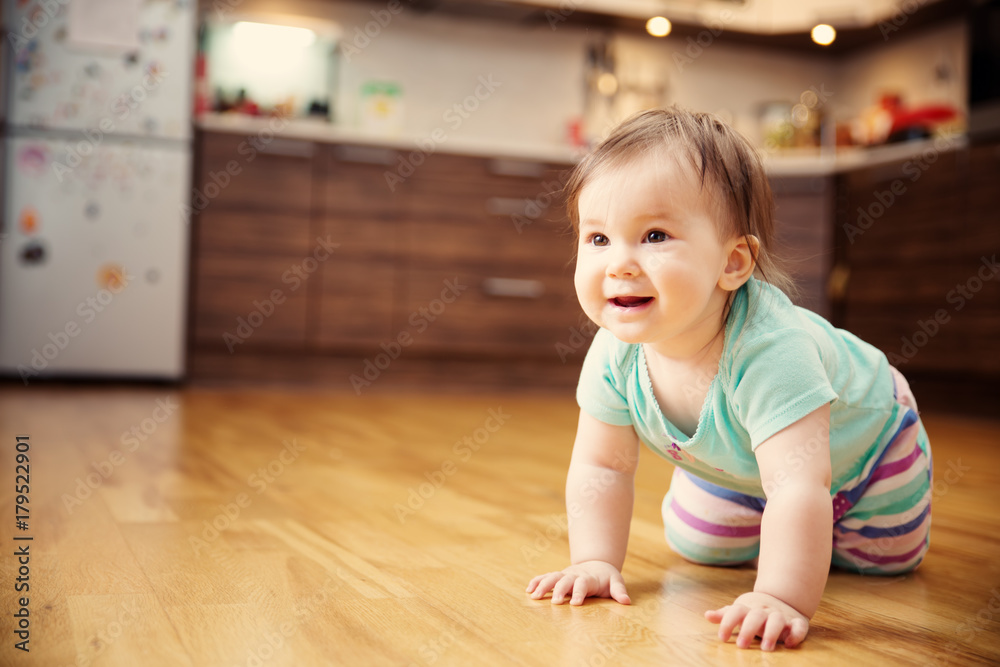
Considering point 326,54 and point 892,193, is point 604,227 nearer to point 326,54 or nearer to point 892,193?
point 892,193

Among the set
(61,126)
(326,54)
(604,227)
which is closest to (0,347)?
(61,126)

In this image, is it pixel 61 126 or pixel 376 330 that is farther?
pixel 376 330

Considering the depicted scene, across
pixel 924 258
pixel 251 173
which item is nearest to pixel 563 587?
pixel 924 258

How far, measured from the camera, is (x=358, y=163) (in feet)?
11.4

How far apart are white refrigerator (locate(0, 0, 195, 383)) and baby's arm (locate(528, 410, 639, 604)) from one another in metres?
2.74

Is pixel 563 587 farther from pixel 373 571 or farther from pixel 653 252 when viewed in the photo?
pixel 653 252

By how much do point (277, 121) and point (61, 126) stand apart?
730 mm

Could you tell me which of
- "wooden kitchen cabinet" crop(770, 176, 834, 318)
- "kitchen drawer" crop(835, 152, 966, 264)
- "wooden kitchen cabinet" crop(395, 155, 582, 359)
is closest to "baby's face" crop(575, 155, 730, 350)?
"kitchen drawer" crop(835, 152, 966, 264)

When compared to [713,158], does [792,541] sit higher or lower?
lower

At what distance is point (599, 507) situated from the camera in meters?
0.86

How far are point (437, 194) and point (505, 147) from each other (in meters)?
0.32

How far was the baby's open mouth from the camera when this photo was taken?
2.44ft

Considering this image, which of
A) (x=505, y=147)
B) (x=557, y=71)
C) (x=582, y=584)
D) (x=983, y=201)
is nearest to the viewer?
(x=582, y=584)

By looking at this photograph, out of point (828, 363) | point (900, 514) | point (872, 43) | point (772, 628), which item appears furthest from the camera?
point (872, 43)
